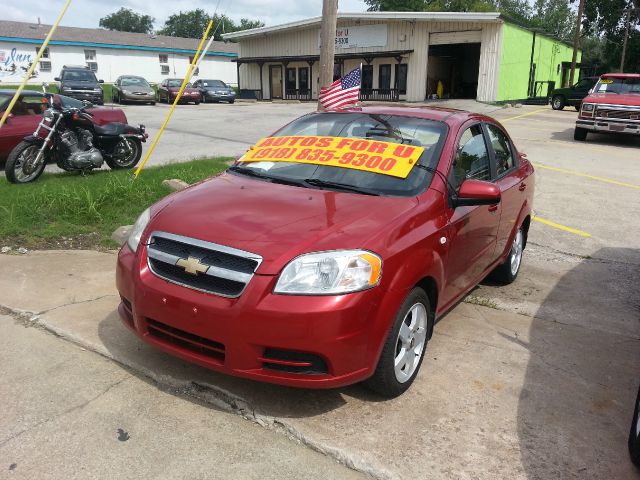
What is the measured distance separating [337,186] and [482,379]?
1.52 meters

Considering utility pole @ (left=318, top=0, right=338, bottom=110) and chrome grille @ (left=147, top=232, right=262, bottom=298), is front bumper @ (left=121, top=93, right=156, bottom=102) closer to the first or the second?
utility pole @ (left=318, top=0, right=338, bottom=110)

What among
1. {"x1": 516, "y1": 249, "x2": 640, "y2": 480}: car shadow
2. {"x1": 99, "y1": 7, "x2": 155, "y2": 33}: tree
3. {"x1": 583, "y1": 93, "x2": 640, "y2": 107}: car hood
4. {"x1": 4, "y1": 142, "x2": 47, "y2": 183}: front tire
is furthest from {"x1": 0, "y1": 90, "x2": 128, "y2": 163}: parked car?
{"x1": 99, "y1": 7, "x2": 155, "y2": 33}: tree

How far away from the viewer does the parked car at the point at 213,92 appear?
32.0m

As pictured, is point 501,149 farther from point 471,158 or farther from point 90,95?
point 90,95

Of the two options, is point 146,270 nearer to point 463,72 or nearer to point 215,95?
point 215,95

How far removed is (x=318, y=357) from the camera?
2725 millimetres

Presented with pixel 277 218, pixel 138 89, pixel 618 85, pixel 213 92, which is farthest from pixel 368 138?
pixel 213 92

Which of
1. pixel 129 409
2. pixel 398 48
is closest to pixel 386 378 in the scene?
pixel 129 409

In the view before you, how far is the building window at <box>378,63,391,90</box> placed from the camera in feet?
107

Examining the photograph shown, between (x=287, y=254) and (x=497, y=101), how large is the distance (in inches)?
1137

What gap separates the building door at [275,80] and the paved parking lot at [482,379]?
1381 inches

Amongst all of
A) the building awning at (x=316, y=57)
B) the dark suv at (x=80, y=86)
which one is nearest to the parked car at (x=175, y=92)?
the dark suv at (x=80, y=86)

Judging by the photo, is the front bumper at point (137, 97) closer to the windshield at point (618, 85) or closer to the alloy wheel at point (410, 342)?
the windshield at point (618, 85)

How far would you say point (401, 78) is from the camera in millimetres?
32062
